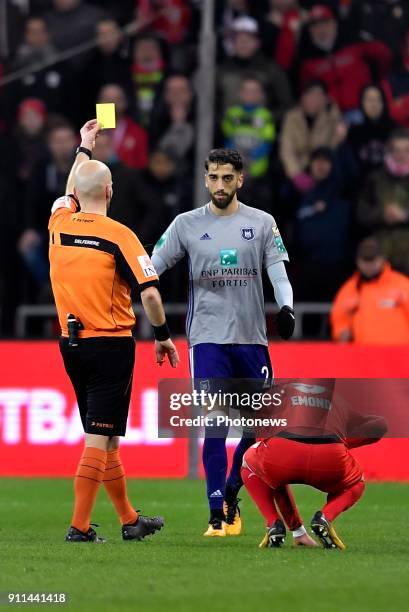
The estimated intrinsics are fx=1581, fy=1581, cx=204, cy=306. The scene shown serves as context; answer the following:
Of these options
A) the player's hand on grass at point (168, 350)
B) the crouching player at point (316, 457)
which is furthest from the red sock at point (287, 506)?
the player's hand on grass at point (168, 350)

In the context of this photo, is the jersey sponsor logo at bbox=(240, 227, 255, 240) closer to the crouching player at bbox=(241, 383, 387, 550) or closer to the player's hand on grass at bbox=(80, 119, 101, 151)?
the player's hand on grass at bbox=(80, 119, 101, 151)

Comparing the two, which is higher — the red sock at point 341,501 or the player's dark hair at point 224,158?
the player's dark hair at point 224,158

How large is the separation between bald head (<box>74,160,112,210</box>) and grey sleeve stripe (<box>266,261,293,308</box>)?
142 centimetres

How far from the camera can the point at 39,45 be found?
19062mm

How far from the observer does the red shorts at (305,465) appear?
8750 mm

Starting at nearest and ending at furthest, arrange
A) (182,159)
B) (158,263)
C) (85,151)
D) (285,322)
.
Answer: (285,322), (85,151), (158,263), (182,159)

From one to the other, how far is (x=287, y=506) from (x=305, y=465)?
400mm

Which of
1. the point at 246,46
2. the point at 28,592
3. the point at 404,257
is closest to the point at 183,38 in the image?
the point at 246,46

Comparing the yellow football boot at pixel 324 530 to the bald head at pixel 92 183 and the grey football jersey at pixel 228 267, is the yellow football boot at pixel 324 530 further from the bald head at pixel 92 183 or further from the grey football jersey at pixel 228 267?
the bald head at pixel 92 183

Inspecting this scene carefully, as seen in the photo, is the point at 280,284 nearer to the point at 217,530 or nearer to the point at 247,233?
the point at 247,233

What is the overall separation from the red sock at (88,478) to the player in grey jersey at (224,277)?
3.52 ft

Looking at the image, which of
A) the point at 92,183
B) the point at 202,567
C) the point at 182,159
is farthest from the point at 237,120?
the point at 202,567

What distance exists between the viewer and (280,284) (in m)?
9.94

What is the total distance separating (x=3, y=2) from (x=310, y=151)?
4655mm
